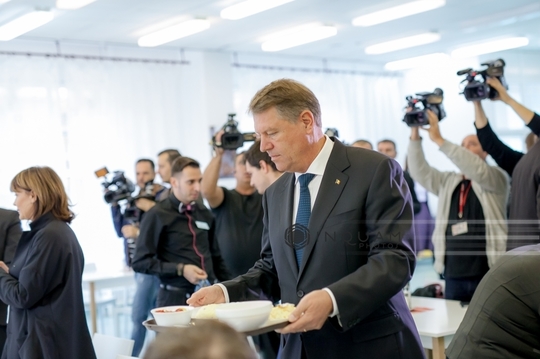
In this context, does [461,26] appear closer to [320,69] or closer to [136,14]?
[320,69]

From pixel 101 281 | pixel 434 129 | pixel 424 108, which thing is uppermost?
pixel 424 108

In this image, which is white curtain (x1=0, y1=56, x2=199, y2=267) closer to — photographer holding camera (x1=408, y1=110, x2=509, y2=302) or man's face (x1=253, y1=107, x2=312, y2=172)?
photographer holding camera (x1=408, y1=110, x2=509, y2=302)

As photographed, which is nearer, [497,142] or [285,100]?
[285,100]

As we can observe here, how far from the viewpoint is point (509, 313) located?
1740mm

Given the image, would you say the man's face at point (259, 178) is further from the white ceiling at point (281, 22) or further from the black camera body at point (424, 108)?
the white ceiling at point (281, 22)

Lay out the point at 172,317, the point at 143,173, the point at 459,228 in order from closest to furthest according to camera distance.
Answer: the point at 172,317 < the point at 459,228 < the point at 143,173

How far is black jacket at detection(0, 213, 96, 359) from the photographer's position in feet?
9.36

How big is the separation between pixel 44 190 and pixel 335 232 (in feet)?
5.33

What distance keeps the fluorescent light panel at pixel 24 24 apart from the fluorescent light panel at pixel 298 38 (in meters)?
2.63

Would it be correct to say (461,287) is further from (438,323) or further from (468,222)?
(438,323)

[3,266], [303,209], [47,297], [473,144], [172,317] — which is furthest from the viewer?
[473,144]

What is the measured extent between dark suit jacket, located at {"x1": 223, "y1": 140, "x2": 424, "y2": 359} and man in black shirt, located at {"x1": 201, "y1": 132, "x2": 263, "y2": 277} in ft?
7.08

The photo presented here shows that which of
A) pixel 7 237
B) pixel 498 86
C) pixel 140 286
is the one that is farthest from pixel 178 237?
pixel 498 86

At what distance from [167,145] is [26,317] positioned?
5.24m
